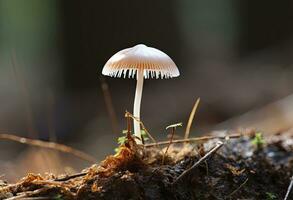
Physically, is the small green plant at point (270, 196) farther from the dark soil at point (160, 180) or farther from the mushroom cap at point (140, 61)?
the mushroom cap at point (140, 61)

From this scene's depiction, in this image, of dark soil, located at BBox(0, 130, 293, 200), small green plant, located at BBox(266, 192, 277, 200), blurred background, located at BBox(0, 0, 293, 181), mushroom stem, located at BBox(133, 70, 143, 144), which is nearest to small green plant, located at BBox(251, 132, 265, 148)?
dark soil, located at BBox(0, 130, 293, 200)

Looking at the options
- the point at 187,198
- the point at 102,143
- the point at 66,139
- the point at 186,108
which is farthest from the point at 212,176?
the point at 186,108

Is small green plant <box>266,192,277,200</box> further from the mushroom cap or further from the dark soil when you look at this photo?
the mushroom cap

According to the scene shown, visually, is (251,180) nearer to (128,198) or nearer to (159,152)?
(159,152)

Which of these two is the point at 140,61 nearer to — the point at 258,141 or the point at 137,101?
the point at 137,101

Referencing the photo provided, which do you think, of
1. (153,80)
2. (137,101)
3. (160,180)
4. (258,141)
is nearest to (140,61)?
(137,101)

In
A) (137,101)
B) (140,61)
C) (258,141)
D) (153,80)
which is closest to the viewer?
(140,61)
